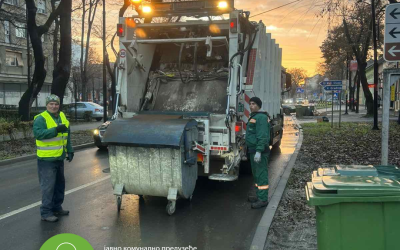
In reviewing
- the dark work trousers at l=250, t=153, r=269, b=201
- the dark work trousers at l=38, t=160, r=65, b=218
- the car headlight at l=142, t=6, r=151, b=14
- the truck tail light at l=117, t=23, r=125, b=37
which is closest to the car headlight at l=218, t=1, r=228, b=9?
the car headlight at l=142, t=6, r=151, b=14

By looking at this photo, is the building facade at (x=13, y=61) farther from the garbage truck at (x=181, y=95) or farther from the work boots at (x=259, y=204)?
the work boots at (x=259, y=204)

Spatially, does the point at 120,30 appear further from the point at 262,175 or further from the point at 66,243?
the point at 66,243

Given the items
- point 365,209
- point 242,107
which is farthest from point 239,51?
point 365,209

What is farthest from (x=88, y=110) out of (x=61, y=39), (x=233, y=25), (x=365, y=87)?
(x=233, y=25)

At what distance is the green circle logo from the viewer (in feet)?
14.2

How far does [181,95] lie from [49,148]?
2.87 metres

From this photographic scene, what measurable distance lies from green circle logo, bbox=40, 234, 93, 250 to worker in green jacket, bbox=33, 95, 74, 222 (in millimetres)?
661

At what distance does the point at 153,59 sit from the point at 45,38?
35.6m

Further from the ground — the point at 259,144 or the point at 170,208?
the point at 259,144

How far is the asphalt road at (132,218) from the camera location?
14.7ft

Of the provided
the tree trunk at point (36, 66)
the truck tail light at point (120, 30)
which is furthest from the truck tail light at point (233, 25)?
the tree trunk at point (36, 66)

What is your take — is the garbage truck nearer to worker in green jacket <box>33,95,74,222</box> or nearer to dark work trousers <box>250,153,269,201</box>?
dark work trousers <box>250,153,269,201</box>

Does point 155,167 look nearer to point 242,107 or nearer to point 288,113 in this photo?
point 242,107

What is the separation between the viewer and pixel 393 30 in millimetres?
4230
